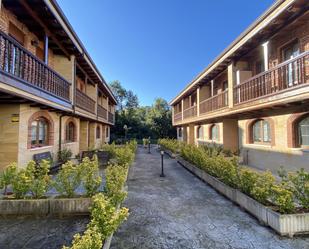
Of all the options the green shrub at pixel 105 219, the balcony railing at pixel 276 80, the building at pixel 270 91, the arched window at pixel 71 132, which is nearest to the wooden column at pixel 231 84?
the building at pixel 270 91

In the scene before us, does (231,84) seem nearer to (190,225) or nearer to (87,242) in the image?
(190,225)

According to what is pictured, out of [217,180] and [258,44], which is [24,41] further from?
[258,44]

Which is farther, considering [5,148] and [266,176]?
[5,148]

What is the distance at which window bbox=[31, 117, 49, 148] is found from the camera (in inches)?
345

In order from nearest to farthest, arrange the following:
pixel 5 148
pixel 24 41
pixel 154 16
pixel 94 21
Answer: pixel 5 148 → pixel 24 41 → pixel 94 21 → pixel 154 16

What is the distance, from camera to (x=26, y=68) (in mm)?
6418

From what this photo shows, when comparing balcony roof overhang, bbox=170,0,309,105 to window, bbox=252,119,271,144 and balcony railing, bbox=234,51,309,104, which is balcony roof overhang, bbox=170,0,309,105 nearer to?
balcony railing, bbox=234,51,309,104

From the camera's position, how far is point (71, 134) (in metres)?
13.5

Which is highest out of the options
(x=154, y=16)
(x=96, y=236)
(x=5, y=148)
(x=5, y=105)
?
(x=154, y=16)

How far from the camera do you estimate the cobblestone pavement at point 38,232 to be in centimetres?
366

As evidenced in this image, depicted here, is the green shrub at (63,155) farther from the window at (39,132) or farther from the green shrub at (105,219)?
the green shrub at (105,219)

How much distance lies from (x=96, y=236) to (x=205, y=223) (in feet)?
9.56

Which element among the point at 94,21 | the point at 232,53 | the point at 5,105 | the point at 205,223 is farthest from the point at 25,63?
the point at 94,21


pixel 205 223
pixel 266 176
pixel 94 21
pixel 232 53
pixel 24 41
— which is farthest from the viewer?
pixel 94 21
